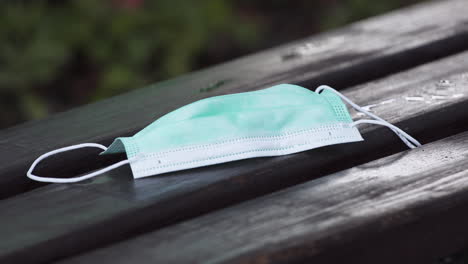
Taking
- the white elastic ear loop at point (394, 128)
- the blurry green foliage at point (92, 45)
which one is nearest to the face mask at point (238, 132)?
the white elastic ear loop at point (394, 128)

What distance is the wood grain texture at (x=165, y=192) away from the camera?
1.10 metres

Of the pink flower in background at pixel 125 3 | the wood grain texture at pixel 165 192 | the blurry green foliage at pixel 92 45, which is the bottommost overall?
the wood grain texture at pixel 165 192

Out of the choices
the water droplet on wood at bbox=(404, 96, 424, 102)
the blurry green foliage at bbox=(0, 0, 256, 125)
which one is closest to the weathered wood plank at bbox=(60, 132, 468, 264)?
the water droplet on wood at bbox=(404, 96, 424, 102)

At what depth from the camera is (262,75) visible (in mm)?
1760

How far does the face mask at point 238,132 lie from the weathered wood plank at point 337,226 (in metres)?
0.14

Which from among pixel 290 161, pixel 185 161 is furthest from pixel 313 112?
pixel 185 161

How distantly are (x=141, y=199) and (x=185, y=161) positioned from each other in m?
0.13

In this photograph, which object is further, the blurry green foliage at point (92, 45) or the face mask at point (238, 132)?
the blurry green foliage at point (92, 45)

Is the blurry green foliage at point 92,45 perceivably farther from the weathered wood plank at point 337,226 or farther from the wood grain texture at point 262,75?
the weathered wood plank at point 337,226

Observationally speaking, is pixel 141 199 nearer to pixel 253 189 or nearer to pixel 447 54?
pixel 253 189

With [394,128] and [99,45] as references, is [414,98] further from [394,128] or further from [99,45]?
[99,45]

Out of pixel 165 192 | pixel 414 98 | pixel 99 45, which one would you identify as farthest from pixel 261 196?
pixel 99 45

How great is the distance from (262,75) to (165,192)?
62cm

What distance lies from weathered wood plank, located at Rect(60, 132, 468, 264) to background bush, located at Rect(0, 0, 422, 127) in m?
2.17
